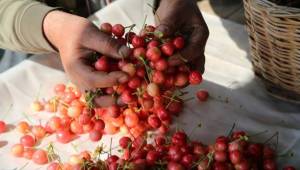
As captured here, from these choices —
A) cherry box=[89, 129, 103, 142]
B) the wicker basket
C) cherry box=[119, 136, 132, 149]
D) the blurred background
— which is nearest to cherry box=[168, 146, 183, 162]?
cherry box=[119, 136, 132, 149]

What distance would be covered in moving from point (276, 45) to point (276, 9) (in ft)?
0.37

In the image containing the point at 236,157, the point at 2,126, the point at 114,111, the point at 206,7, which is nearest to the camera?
the point at 236,157

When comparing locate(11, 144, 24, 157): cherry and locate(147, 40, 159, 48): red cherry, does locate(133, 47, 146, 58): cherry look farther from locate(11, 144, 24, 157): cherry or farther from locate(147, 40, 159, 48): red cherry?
locate(11, 144, 24, 157): cherry

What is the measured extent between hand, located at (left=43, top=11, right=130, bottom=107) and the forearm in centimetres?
3

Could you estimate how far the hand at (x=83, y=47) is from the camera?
930 mm

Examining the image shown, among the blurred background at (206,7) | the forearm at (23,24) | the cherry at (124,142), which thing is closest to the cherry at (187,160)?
the cherry at (124,142)

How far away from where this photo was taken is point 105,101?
3.27ft

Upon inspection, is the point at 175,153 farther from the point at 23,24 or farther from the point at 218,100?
the point at 23,24

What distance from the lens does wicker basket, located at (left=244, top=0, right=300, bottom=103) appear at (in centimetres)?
95

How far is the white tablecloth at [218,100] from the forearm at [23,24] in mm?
117

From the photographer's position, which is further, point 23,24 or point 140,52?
point 23,24

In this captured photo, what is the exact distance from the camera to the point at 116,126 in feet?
3.60

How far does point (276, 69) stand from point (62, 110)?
1.80ft

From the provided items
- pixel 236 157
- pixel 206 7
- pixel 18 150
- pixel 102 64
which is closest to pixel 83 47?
pixel 102 64
